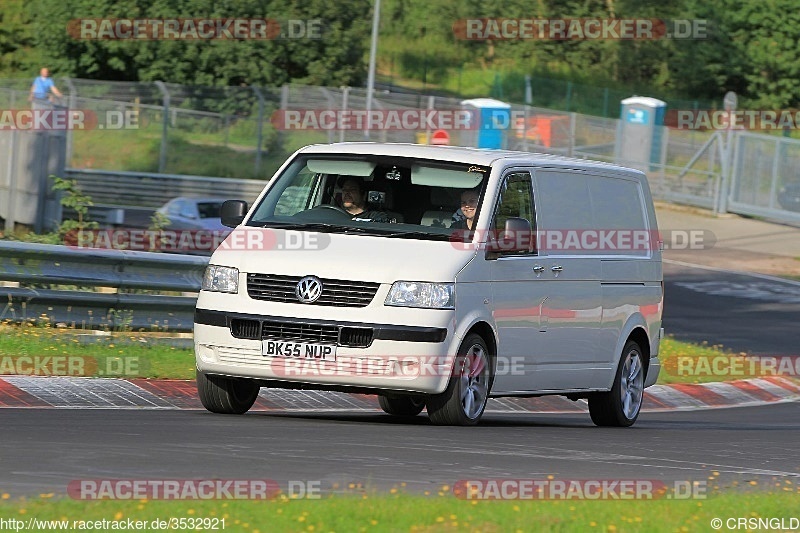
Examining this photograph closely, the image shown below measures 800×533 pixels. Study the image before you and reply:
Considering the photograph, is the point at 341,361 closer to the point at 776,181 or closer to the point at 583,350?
the point at 583,350

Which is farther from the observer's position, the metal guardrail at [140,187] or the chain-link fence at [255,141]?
the metal guardrail at [140,187]

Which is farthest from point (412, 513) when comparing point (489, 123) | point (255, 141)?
point (489, 123)

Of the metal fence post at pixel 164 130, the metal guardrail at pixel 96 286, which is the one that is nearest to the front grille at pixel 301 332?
the metal guardrail at pixel 96 286

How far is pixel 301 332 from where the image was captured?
11.0m

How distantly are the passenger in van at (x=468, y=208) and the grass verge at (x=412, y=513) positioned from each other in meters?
3.95

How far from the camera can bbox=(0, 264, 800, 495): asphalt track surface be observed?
27.1 ft

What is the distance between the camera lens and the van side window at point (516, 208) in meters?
11.9

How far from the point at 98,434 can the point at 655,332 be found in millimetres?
6320

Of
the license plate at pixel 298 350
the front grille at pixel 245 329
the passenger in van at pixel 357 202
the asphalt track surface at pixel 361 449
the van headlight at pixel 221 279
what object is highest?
the passenger in van at pixel 357 202

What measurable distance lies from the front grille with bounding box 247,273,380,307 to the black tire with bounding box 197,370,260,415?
30.5 inches

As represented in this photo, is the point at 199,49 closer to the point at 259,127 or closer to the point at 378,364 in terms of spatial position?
the point at 259,127

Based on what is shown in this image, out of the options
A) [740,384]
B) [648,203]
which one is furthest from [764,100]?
[648,203]

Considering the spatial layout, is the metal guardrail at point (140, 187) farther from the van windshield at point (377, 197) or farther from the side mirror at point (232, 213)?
the side mirror at point (232, 213)

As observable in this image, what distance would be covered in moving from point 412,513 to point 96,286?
799 cm
